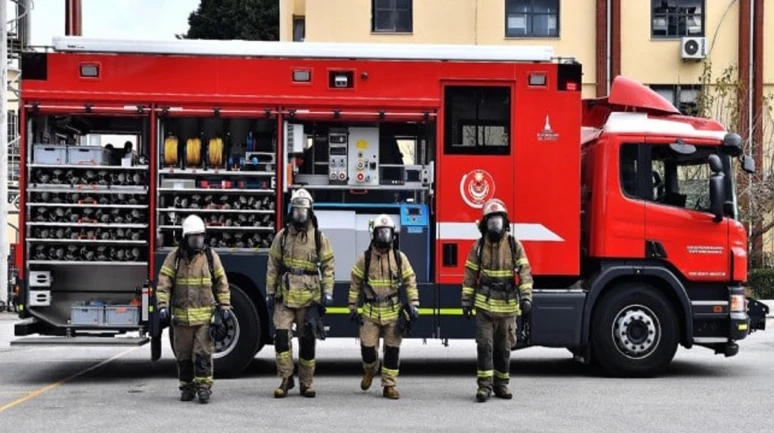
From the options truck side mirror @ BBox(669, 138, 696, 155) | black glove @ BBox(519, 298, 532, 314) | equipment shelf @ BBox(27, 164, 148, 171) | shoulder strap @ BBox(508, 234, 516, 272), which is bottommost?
black glove @ BBox(519, 298, 532, 314)

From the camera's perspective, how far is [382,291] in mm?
11156

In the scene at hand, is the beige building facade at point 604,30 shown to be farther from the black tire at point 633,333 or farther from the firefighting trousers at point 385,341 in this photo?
the firefighting trousers at point 385,341

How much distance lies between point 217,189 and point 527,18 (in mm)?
22554

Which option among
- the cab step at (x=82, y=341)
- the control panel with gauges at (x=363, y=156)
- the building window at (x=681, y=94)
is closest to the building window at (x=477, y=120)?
the control panel with gauges at (x=363, y=156)

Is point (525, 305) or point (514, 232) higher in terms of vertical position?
point (514, 232)

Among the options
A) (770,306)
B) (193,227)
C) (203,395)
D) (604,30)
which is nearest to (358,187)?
(193,227)

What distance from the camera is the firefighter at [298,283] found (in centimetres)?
1102

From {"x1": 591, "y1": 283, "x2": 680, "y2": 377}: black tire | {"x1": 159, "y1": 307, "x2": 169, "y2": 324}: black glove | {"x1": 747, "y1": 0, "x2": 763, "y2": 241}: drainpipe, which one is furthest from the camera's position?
{"x1": 747, "y1": 0, "x2": 763, "y2": 241}: drainpipe

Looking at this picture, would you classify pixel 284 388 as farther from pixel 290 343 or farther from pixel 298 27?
pixel 298 27

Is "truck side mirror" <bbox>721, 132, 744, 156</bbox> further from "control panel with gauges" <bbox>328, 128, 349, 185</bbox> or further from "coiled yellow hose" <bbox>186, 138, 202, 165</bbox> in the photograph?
"coiled yellow hose" <bbox>186, 138, 202, 165</bbox>

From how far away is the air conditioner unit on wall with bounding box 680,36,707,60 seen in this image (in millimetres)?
32438

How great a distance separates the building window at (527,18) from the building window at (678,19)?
10.6 ft

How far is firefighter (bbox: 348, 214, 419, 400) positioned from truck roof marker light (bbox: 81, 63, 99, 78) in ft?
11.4

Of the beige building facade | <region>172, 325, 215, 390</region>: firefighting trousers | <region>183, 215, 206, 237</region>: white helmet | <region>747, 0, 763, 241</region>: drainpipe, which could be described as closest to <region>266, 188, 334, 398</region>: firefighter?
<region>172, 325, 215, 390</region>: firefighting trousers
